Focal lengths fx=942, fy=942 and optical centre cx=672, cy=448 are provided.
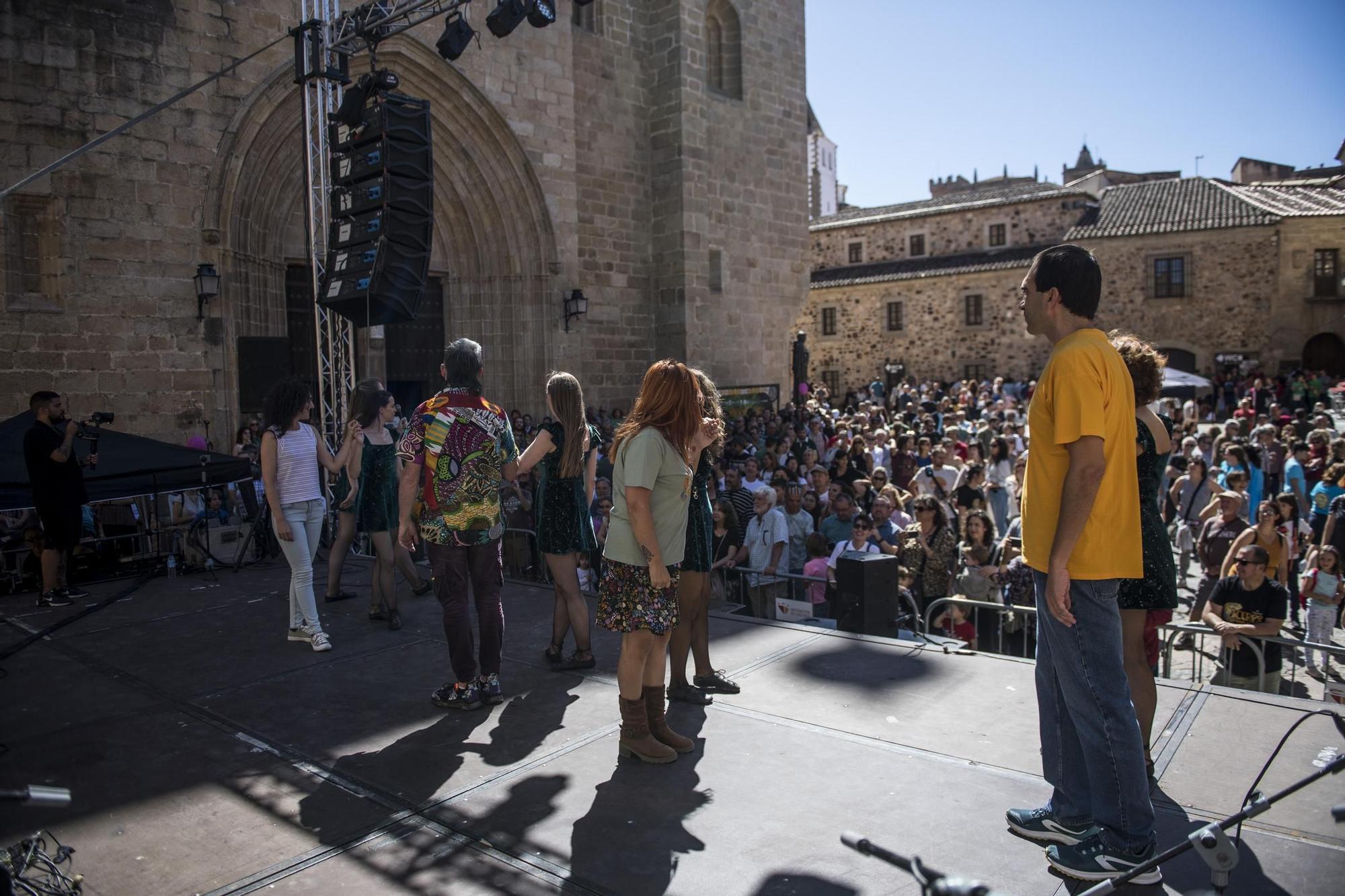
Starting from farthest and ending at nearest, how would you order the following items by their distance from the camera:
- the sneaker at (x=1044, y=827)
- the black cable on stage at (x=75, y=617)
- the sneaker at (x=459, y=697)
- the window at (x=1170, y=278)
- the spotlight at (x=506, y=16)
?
the window at (x=1170, y=278) < the spotlight at (x=506, y=16) < the black cable on stage at (x=75, y=617) < the sneaker at (x=459, y=697) < the sneaker at (x=1044, y=827)

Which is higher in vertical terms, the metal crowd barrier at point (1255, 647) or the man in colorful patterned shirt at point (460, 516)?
the man in colorful patterned shirt at point (460, 516)

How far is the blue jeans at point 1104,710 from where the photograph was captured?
110 inches

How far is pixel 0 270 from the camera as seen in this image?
9.80 meters

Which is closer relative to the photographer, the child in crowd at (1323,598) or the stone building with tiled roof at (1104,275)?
the child in crowd at (1323,598)

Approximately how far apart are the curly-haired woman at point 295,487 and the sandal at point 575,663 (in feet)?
4.76

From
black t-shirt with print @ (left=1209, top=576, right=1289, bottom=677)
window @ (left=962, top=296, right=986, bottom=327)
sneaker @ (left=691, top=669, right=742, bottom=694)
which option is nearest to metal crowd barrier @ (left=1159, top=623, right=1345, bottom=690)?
black t-shirt with print @ (left=1209, top=576, right=1289, bottom=677)

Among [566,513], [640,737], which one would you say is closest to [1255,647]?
[640,737]

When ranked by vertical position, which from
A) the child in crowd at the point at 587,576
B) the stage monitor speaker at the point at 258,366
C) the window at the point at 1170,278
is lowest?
the child in crowd at the point at 587,576

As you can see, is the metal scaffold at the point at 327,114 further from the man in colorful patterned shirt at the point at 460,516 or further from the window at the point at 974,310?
the window at the point at 974,310

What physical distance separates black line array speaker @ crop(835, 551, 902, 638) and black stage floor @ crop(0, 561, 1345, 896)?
27 centimetres

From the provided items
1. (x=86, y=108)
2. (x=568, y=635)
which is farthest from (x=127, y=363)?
(x=568, y=635)

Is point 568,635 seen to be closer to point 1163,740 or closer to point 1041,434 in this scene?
point 1163,740

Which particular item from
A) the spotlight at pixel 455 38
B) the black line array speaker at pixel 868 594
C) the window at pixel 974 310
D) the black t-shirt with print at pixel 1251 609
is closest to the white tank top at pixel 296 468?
the black line array speaker at pixel 868 594

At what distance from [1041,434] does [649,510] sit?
61.5 inches
